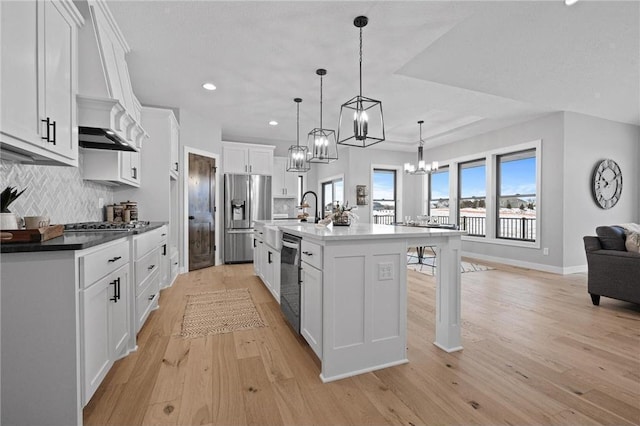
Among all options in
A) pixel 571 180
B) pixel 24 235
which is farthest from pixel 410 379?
pixel 571 180

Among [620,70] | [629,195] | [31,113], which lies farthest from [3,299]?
[629,195]

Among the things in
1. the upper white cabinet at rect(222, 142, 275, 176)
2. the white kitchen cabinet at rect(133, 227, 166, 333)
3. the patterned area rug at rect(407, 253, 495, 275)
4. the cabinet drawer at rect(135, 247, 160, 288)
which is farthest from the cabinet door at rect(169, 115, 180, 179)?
the patterned area rug at rect(407, 253, 495, 275)

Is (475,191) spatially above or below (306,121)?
below

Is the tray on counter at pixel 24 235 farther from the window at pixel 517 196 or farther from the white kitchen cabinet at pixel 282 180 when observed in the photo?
the window at pixel 517 196

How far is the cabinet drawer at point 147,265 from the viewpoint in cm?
231

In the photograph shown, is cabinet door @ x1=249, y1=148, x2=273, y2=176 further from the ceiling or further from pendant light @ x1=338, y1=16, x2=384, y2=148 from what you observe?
pendant light @ x1=338, y1=16, x2=384, y2=148

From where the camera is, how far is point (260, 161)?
20.5 feet

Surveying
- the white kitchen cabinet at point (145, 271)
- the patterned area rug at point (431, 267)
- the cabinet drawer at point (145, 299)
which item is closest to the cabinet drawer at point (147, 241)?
the white kitchen cabinet at point (145, 271)

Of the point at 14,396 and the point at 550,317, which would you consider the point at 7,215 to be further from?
the point at 550,317

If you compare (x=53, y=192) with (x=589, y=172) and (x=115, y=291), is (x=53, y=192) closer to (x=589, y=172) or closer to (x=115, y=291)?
(x=115, y=291)

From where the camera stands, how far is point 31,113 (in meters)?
1.53

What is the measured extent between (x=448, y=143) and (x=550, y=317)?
5172 millimetres

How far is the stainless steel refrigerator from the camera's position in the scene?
5.79 m

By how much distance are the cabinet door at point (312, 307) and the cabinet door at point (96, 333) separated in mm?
1236
